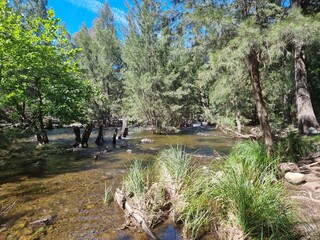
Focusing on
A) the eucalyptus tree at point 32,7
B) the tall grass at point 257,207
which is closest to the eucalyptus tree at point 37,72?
the tall grass at point 257,207

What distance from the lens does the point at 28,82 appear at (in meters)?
10.5

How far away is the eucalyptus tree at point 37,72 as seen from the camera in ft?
28.2

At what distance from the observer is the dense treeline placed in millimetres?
5926

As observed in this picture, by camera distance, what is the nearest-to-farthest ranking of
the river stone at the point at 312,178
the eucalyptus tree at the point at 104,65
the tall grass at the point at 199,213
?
the tall grass at the point at 199,213 → the river stone at the point at 312,178 → the eucalyptus tree at the point at 104,65

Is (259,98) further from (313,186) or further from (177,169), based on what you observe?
(177,169)

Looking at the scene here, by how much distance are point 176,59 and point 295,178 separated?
20.2 m

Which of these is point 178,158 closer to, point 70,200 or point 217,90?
point 70,200

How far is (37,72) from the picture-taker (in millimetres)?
9578

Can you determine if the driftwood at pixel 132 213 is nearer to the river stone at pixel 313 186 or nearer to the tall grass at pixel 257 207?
the tall grass at pixel 257 207

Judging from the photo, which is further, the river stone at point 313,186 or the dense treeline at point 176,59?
the dense treeline at point 176,59

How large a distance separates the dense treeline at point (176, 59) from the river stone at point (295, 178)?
1.20 meters

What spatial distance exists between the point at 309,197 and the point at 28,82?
422 inches

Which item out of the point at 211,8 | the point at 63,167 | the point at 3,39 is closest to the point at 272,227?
the point at 211,8

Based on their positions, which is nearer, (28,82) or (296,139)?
(296,139)
